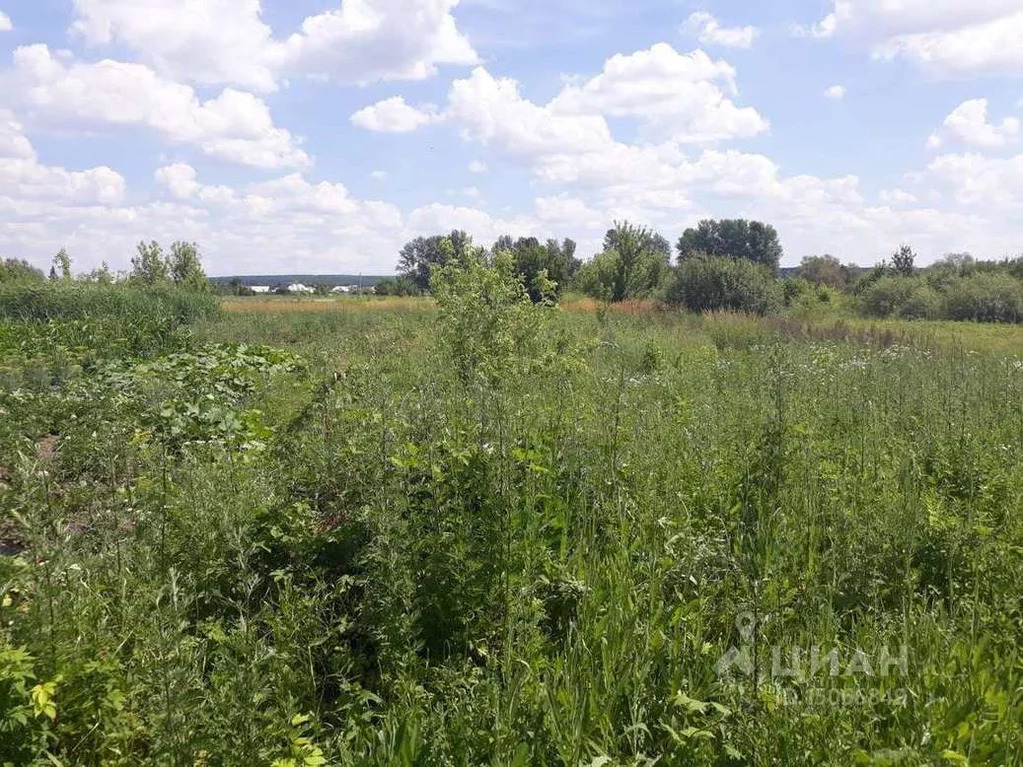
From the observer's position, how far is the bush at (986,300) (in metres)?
35.0

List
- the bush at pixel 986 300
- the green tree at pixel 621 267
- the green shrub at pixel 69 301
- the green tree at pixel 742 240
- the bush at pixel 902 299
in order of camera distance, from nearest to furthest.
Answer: the green shrub at pixel 69 301
the green tree at pixel 621 267
the bush at pixel 986 300
the bush at pixel 902 299
the green tree at pixel 742 240

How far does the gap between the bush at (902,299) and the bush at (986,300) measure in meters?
0.88

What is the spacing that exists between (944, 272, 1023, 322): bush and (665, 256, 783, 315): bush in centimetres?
1336

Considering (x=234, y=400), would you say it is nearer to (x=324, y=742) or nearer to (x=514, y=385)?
(x=514, y=385)

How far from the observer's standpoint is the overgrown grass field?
7.62 feet

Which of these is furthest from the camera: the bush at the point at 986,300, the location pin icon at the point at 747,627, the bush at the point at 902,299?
the bush at the point at 902,299

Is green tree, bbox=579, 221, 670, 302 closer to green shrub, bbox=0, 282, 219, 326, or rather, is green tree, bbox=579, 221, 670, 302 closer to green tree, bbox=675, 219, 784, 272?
green shrub, bbox=0, 282, 219, 326

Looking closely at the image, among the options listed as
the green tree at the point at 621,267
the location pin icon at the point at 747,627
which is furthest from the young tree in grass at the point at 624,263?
the location pin icon at the point at 747,627

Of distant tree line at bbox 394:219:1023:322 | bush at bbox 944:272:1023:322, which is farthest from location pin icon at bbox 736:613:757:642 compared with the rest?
bush at bbox 944:272:1023:322

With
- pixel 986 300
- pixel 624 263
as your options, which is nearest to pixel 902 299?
pixel 986 300

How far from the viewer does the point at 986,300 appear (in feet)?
116

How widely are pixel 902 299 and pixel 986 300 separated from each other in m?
4.60

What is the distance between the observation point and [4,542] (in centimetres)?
426

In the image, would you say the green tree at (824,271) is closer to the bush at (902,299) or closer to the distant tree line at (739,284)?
the distant tree line at (739,284)
